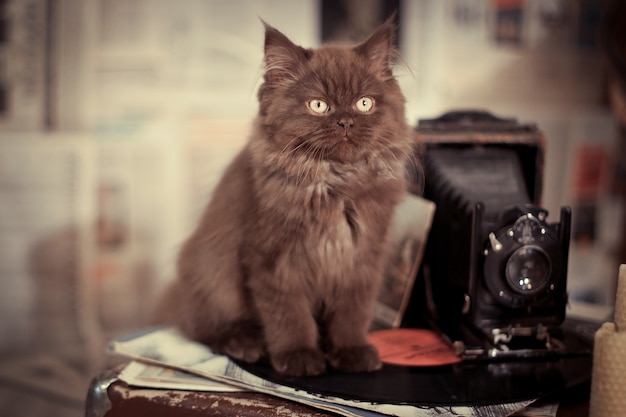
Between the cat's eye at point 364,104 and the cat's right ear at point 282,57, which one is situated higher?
the cat's right ear at point 282,57

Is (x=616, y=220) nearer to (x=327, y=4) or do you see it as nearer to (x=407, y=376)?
(x=327, y=4)

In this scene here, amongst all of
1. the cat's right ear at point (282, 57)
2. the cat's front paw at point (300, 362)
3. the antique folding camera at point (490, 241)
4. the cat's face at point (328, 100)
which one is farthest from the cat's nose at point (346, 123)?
the cat's front paw at point (300, 362)

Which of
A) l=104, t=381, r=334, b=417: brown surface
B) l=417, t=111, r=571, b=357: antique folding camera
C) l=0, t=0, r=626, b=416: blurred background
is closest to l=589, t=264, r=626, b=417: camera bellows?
l=417, t=111, r=571, b=357: antique folding camera

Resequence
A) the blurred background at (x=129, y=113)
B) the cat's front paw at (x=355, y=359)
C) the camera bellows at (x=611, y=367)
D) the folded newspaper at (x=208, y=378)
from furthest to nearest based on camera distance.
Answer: the blurred background at (x=129, y=113), the cat's front paw at (x=355, y=359), the folded newspaper at (x=208, y=378), the camera bellows at (x=611, y=367)

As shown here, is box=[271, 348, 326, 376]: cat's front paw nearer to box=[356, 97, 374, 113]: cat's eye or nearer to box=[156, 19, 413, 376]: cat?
box=[156, 19, 413, 376]: cat

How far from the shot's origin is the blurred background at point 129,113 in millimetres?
1608

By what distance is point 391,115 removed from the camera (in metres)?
1.00

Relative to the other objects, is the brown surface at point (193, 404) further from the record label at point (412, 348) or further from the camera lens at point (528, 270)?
the camera lens at point (528, 270)

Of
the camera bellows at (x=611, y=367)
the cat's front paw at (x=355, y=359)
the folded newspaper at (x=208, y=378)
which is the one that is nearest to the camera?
the camera bellows at (x=611, y=367)

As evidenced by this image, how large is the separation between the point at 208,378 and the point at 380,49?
22.3 inches

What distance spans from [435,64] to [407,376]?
1.09 metres

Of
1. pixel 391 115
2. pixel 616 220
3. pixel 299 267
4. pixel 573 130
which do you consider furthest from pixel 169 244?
pixel 616 220

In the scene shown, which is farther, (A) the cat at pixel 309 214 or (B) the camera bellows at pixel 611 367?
(A) the cat at pixel 309 214

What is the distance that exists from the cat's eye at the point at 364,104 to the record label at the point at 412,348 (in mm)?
400
